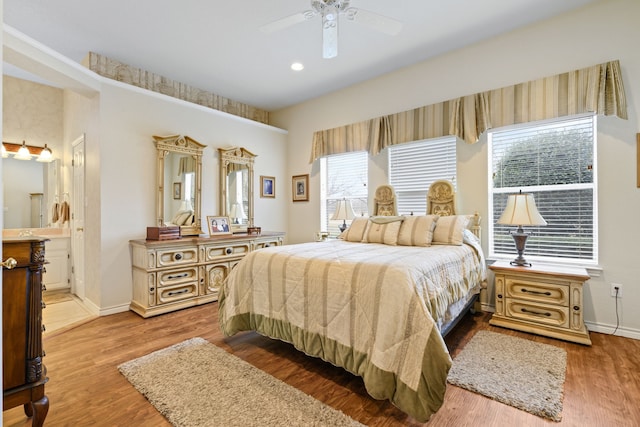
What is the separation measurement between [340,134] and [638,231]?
11.5 ft

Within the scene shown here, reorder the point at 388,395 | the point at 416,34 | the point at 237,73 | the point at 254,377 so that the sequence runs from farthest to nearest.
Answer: the point at 237,73
the point at 416,34
the point at 254,377
the point at 388,395

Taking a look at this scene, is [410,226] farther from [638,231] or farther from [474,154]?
[638,231]

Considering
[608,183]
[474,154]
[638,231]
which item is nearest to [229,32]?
[474,154]

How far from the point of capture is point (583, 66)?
289cm

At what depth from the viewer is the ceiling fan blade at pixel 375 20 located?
236 centimetres

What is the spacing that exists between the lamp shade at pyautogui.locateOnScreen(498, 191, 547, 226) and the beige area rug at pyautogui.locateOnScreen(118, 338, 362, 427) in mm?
2335

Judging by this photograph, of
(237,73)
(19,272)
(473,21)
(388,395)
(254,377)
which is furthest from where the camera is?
(237,73)

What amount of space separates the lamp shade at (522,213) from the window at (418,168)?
2.78 feet

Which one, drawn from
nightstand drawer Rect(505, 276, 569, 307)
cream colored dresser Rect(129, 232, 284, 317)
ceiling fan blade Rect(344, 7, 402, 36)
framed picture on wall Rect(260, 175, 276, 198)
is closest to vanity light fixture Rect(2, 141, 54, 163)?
cream colored dresser Rect(129, 232, 284, 317)

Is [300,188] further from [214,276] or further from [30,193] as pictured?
[30,193]

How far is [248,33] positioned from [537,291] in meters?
3.93

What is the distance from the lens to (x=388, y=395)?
1677 millimetres

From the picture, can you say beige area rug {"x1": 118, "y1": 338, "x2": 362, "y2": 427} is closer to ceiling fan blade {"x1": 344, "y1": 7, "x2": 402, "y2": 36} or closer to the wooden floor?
the wooden floor

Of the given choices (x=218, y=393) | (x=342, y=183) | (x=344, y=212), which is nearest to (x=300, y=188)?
(x=342, y=183)
